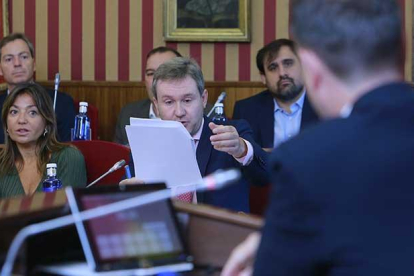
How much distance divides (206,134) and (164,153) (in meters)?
0.35

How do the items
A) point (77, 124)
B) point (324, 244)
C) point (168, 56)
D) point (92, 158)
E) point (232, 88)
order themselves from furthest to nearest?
1. point (232, 88)
2. point (168, 56)
3. point (77, 124)
4. point (92, 158)
5. point (324, 244)

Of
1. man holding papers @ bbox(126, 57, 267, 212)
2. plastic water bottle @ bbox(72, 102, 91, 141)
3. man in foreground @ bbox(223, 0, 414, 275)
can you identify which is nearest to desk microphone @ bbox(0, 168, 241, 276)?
man in foreground @ bbox(223, 0, 414, 275)

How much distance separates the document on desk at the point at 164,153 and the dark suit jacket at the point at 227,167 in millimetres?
189

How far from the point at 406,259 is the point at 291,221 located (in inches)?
7.1

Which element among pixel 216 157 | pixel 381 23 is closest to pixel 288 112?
pixel 216 157

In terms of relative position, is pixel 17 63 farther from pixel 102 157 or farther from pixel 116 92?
pixel 102 157

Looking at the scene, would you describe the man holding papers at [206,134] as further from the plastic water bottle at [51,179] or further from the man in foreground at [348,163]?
the man in foreground at [348,163]

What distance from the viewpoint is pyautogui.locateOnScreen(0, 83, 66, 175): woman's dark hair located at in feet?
12.8

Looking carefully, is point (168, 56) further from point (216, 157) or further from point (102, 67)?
point (216, 157)

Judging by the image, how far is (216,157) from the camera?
313 centimetres

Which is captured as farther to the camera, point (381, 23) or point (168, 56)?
point (168, 56)

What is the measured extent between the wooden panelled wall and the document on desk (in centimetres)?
356

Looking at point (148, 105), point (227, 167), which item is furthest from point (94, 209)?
point (148, 105)

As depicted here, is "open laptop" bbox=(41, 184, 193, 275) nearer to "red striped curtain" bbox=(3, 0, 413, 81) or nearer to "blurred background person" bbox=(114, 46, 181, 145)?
"blurred background person" bbox=(114, 46, 181, 145)
